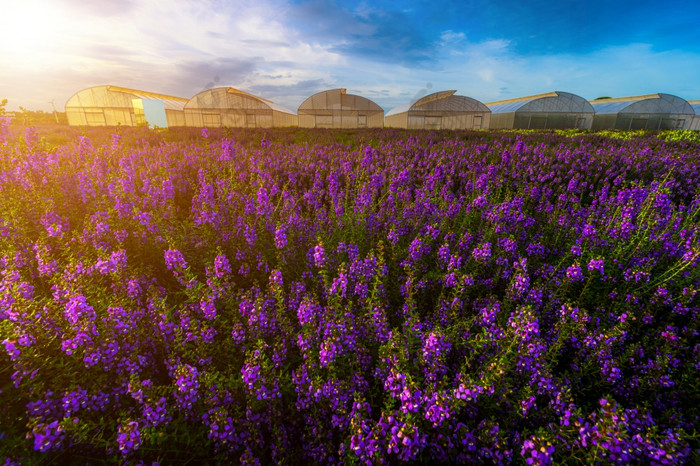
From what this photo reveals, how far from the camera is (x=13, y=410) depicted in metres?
1.98

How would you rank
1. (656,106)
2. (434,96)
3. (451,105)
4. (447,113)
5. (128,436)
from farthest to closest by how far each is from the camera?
(434,96) < (447,113) < (451,105) < (656,106) < (128,436)

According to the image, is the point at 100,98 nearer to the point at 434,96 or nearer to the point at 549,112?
the point at 434,96

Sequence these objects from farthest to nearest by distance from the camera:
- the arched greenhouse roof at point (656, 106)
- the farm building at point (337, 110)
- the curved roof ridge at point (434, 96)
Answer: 1. the curved roof ridge at point (434, 96)
2. the farm building at point (337, 110)
3. the arched greenhouse roof at point (656, 106)

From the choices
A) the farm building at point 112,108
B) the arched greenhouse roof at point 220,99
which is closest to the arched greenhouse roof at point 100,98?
the farm building at point 112,108

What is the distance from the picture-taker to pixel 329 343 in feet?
6.37

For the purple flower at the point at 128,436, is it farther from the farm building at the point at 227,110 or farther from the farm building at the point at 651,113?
the farm building at the point at 651,113

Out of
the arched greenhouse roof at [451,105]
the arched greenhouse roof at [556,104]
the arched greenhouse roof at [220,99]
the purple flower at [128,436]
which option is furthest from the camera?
the arched greenhouse roof at [451,105]

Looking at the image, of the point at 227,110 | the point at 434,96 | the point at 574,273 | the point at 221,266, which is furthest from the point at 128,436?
the point at 434,96

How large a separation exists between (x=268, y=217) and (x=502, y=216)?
3.10 metres

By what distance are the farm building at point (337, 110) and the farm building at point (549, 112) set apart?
1461cm

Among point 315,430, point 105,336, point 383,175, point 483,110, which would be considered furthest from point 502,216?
point 483,110

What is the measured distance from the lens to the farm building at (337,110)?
3291cm

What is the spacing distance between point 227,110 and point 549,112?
3420 cm

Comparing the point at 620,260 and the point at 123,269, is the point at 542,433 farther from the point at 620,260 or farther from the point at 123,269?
the point at 123,269
